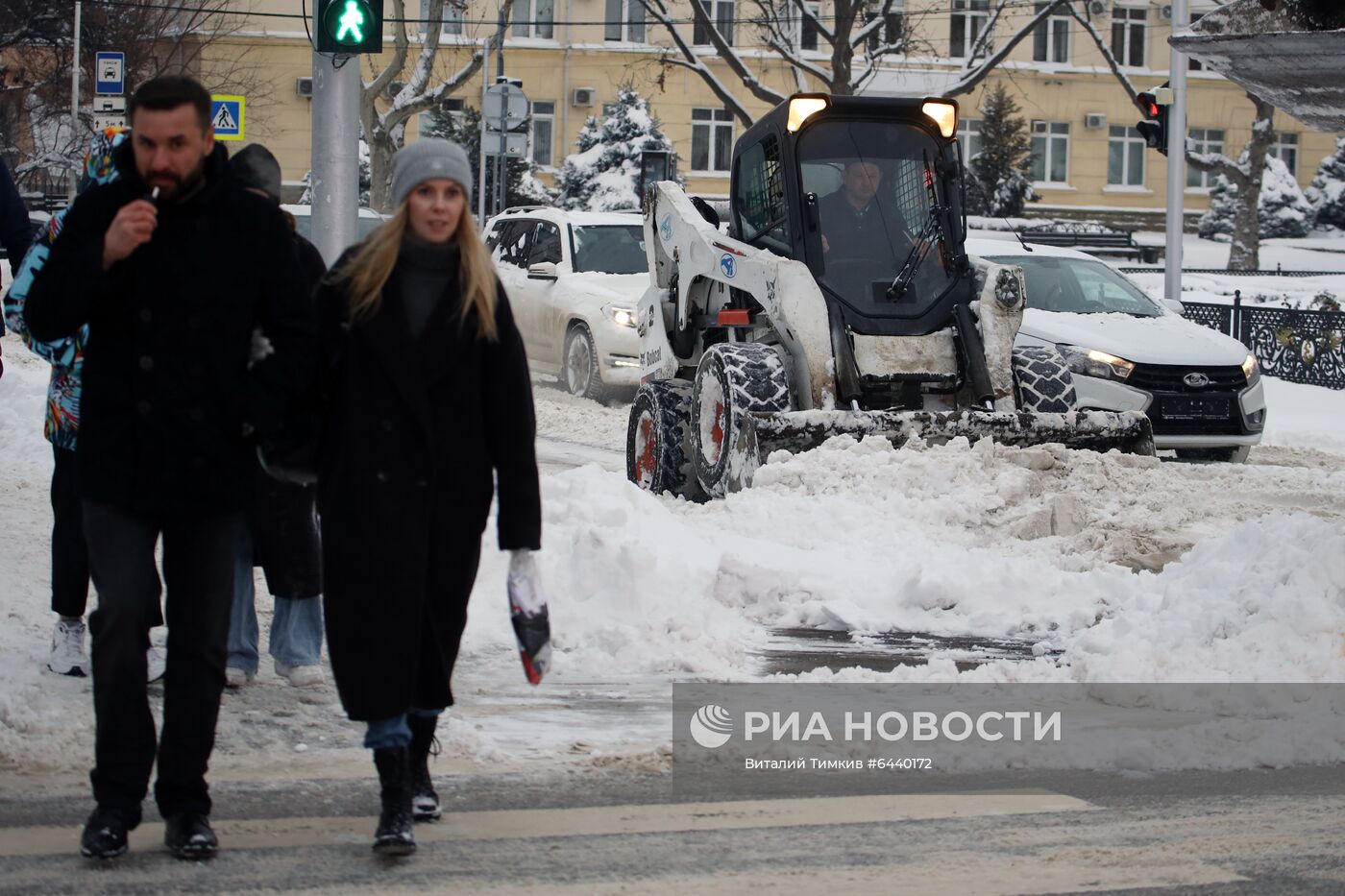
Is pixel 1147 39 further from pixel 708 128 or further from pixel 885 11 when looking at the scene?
pixel 885 11

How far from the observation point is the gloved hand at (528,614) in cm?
446

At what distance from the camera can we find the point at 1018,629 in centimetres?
764

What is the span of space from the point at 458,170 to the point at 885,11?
100 ft

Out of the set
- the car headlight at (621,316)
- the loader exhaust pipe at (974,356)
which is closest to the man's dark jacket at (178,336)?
the loader exhaust pipe at (974,356)

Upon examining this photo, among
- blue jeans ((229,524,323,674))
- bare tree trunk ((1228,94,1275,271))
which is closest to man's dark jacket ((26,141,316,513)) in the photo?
blue jeans ((229,524,323,674))

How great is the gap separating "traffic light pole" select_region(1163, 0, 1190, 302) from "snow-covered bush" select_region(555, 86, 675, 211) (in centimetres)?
1865

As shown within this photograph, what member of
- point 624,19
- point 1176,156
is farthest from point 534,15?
point 1176,156

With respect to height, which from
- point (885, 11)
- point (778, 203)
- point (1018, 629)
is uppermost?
point (885, 11)

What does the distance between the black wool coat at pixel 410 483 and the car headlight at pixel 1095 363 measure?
9.74 m

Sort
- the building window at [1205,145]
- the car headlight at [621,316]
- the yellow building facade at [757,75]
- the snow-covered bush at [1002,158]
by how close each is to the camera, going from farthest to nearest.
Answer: the building window at [1205,145], the yellow building facade at [757,75], the snow-covered bush at [1002,158], the car headlight at [621,316]

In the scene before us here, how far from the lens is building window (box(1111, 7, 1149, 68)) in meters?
52.1

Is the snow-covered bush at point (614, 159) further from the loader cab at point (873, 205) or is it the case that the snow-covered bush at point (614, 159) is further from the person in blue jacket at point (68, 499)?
the person in blue jacket at point (68, 499)

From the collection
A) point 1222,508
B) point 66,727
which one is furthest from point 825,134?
point 66,727

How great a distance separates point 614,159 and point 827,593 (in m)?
34.3
